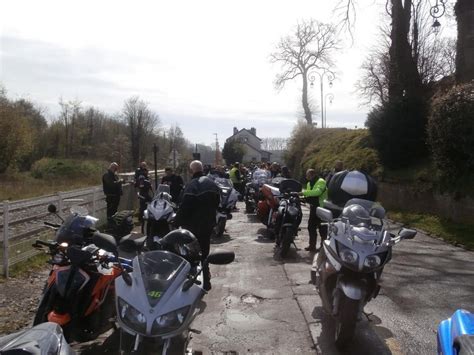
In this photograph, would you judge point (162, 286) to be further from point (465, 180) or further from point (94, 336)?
point (465, 180)

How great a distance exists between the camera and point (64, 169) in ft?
162

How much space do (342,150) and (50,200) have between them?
2212 centimetres

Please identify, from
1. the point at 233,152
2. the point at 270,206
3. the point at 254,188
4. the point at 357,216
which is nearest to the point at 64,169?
the point at 233,152

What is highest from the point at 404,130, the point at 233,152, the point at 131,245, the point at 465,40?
the point at 465,40

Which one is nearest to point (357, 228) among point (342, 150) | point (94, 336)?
point (94, 336)

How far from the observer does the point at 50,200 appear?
1011 centimetres

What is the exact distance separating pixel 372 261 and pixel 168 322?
2.31 meters

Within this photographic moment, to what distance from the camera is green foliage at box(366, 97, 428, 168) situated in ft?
61.6

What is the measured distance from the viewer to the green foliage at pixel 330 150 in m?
23.6

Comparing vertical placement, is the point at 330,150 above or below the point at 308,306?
above

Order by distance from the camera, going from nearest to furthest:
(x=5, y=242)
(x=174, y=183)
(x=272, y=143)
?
(x=5, y=242), (x=174, y=183), (x=272, y=143)

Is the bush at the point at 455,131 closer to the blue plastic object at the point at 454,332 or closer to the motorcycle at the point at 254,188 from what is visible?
the motorcycle at the point at 254,188

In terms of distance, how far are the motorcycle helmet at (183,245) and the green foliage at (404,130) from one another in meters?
15.5

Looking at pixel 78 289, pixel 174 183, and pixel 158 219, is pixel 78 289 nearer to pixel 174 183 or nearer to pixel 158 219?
pixel 158 219
